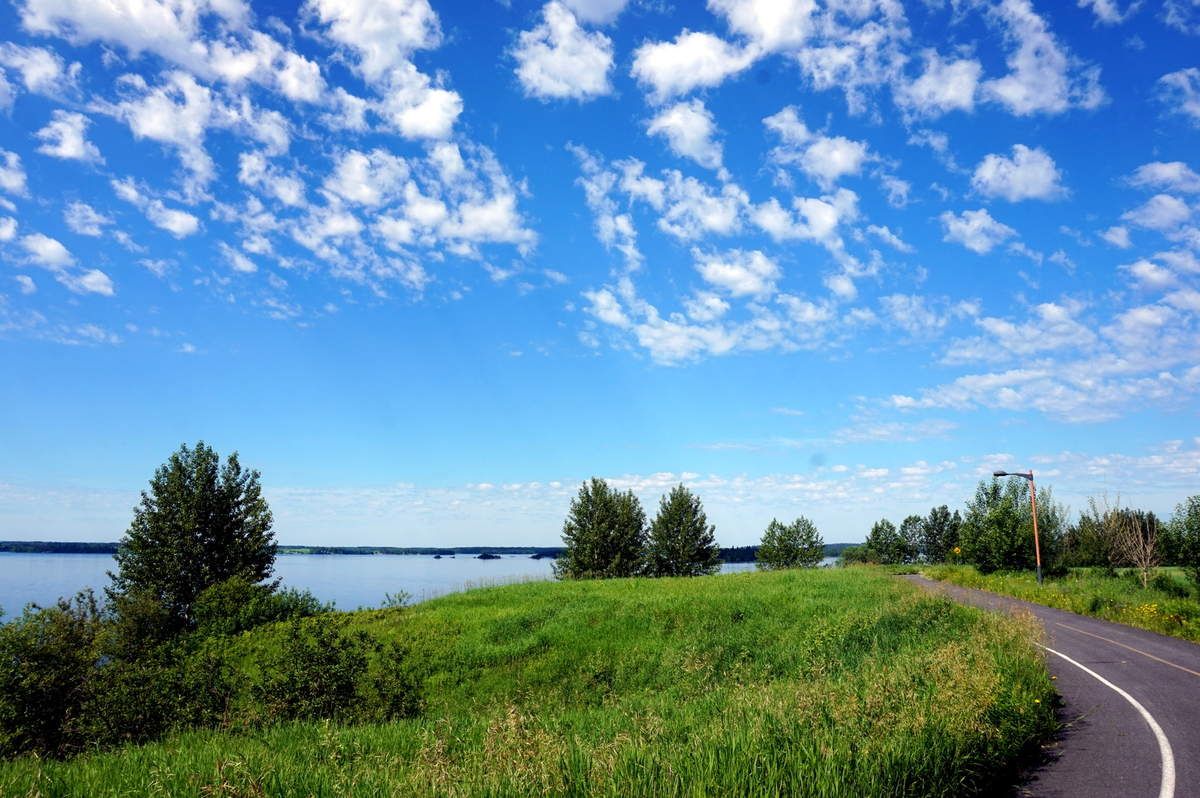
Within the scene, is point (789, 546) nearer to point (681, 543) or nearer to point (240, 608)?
point (681, 543)

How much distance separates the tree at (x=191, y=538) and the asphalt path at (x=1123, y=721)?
4136 cm

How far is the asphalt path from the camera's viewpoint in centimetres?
898

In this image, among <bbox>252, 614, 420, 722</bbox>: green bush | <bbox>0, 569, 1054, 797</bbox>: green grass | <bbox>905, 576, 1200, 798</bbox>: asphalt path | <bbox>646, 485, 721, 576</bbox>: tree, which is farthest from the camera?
<bbox>646, 485, 721, 576</bbox>: tree

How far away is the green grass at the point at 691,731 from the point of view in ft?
21.2

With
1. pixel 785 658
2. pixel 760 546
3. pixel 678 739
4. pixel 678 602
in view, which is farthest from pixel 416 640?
pixel 760 546

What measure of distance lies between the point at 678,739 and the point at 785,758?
1.76 meters

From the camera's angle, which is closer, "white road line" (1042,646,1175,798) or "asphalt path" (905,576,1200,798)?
"white road line" (1042,646,1175,798)

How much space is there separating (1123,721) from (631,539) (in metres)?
56.3

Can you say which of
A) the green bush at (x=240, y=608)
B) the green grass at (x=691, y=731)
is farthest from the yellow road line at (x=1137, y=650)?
the green bush at (x=240, y=608)

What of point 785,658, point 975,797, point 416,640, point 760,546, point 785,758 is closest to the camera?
point 785,758

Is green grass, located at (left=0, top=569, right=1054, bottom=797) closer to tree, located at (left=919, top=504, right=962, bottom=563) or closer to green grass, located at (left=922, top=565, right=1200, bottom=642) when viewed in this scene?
green grass, located at (left=922, top=565, right=1200, bottom=642)

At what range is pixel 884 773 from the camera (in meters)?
7.12

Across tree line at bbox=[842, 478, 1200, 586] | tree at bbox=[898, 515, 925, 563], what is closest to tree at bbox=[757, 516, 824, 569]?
tree line at bbox=[842, 478, 1200, 586]

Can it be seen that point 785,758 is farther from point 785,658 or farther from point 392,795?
point 785,658
